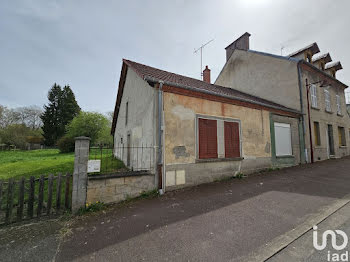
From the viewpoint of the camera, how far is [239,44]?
46.6 feet

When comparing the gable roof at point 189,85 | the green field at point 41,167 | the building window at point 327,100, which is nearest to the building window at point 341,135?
the building window at point 327,100

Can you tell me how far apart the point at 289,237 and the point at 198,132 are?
412 centimetres

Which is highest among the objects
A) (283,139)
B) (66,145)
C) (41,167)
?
(283,139)

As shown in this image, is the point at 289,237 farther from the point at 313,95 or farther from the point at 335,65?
the point at 335,65

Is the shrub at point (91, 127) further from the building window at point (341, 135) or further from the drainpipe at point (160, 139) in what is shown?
the building window at point (341, 135)

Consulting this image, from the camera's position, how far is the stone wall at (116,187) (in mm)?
4256

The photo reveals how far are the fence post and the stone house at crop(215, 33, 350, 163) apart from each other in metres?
12.2

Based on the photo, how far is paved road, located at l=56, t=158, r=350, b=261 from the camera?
8.23 feet

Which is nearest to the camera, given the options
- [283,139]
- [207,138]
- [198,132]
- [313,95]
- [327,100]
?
[198,132]

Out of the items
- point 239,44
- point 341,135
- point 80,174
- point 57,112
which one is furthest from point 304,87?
point 57,112

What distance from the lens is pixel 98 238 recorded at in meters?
2.97

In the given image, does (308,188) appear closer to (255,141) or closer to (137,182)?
(255,141)

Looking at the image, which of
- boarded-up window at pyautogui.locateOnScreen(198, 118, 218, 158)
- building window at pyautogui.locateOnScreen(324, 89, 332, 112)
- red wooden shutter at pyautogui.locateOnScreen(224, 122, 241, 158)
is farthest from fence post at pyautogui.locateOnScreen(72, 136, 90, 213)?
building window at pyautogui.locateOnScreen(324, 89, 332, 112)

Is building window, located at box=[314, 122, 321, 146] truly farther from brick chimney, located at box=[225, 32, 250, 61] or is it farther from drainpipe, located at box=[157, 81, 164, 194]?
drainpipe, located at box=[157, 81, 164, 194]
